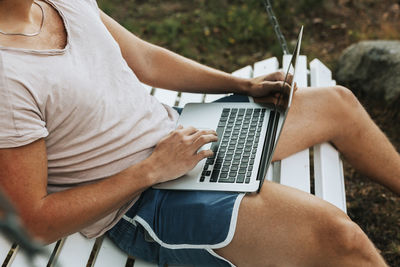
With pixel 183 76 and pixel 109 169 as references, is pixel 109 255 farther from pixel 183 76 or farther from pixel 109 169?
pixel 183 76

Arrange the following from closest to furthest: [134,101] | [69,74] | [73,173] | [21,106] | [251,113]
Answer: [21,106] → [69,74] → [73,173] → [134,101] → [251,113]

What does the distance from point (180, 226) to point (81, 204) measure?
0.30m

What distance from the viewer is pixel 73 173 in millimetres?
1558

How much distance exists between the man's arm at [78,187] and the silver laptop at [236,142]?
0.24 ft

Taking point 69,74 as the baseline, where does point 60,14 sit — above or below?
above

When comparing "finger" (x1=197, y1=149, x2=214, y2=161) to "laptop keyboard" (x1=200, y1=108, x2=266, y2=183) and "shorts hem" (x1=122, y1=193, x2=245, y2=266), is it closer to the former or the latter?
"laptop keyboard" (x1=200, y1=108, x2=266, y2=183)

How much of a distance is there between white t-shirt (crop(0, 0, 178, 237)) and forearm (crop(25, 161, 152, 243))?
1.3 inches

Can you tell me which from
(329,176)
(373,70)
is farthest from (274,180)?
(373,70)

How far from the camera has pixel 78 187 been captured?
4.89ft

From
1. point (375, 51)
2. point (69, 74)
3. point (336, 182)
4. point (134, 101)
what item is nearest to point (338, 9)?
point (375, 51)

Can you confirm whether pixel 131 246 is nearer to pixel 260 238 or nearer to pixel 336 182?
pixel 260 238

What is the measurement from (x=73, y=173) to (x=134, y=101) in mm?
304

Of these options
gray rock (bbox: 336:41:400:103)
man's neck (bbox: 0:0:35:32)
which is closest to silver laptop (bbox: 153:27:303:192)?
man's neck (bbox: 0:0:35:32)

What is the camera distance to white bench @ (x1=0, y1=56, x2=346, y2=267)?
64.5 inches
